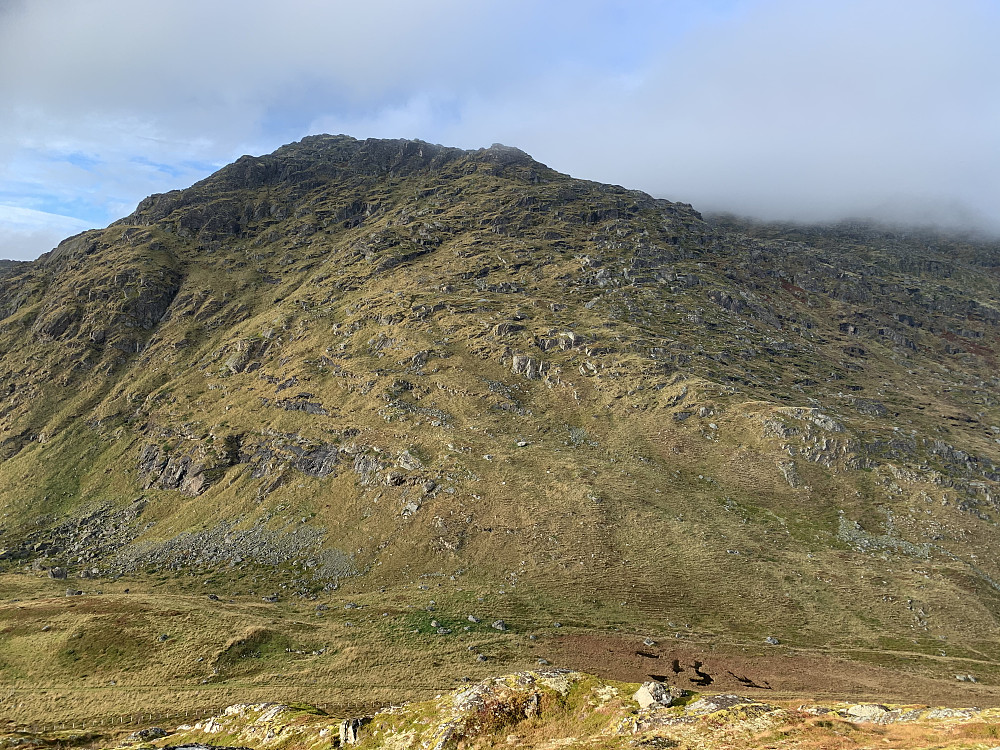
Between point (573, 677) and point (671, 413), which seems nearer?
point (573, 677)

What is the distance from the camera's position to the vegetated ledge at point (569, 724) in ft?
87.2

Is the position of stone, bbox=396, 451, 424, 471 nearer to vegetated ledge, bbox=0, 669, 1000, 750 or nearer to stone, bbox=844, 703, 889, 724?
vegetated ledge, bbox=0, 669, 1000, 750

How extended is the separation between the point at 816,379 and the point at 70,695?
145045 mm

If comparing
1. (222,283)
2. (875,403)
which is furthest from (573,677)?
(222,283)

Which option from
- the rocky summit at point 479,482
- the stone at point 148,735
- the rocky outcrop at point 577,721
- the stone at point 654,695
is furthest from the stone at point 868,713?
the stone at point 148,735

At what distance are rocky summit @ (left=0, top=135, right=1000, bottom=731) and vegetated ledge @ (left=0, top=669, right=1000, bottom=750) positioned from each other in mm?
5901

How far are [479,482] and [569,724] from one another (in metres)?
47.4

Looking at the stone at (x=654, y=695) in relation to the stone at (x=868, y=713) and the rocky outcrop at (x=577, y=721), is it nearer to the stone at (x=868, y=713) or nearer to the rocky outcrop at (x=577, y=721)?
the rocky outcrop at (x=577, y=721)

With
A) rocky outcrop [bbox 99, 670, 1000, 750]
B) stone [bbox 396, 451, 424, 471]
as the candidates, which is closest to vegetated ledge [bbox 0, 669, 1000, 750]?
rocky outcrop [bbox 99, 670, 1000, 750]

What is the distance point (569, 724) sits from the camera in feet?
105

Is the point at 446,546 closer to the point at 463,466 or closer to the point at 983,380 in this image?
the point at 463,466

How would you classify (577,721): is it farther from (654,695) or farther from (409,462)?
(409,462)

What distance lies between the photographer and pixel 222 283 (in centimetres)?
16625

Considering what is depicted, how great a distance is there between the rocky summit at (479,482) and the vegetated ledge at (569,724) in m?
5.90
